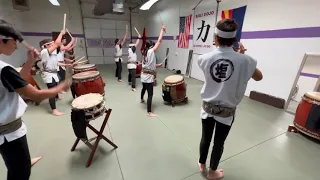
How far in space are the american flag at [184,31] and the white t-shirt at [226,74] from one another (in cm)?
557

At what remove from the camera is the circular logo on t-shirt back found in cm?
124

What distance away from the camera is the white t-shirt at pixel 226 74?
1228mm

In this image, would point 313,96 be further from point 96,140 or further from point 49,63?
point 49,63

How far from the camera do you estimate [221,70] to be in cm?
128

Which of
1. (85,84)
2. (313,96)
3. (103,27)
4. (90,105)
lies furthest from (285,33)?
(103,27)

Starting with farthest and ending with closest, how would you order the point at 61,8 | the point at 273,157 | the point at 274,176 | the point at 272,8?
the point at 61,8, the point at 272,8, the point at 273,157, the point at 274,176

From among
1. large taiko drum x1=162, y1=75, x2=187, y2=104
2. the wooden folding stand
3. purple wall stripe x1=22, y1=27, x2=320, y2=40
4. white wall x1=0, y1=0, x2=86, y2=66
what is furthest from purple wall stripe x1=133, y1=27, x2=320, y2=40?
white wall x1=0, y1=0, x2=86, y2=66

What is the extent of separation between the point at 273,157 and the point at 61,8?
35.4 ft

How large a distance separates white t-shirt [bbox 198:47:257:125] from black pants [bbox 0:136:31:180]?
1.44m

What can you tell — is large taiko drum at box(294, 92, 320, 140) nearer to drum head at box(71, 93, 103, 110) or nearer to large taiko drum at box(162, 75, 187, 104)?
large taiko drum at box(162, 75, 187, 104)

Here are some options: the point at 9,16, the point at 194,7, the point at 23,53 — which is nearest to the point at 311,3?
the point at 194,7

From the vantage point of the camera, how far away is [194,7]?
5914 millimetres

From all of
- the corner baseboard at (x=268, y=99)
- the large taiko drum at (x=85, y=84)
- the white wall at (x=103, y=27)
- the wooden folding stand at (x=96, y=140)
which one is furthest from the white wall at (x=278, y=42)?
the white wall at (x=103, y=27)

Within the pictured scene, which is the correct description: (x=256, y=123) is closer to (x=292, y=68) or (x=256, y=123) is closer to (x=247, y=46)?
(x=292, y=68)
